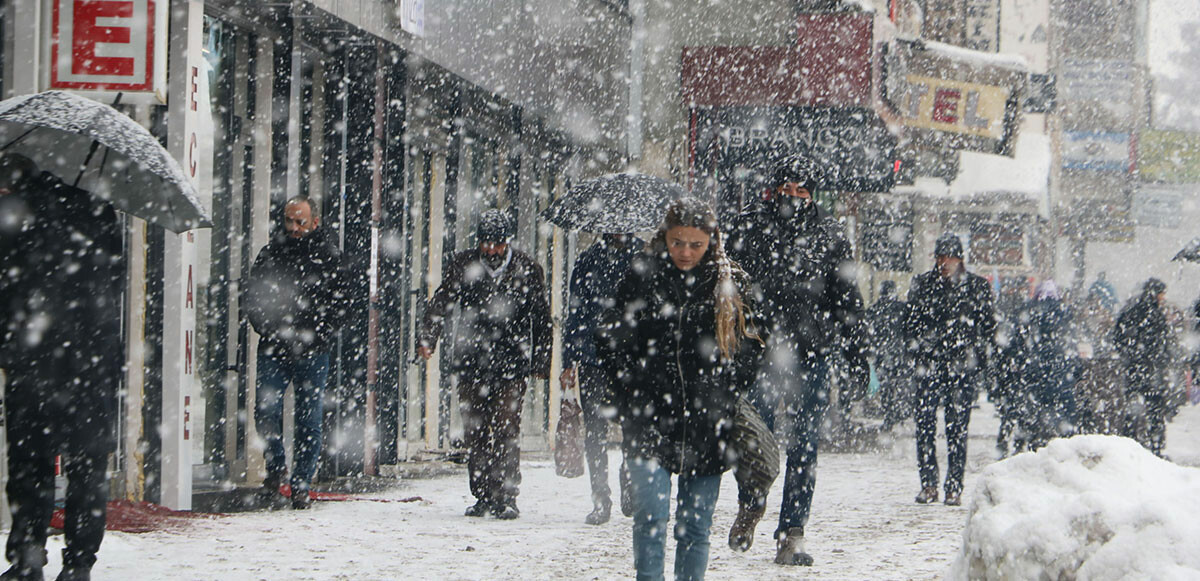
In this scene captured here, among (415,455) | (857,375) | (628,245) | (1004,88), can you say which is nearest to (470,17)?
(415,455)

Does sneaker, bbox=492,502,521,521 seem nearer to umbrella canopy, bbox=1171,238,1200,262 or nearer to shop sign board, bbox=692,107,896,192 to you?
shop sign board, bbox=692,107,896,192

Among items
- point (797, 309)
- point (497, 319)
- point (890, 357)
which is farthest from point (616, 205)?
point (890, 357)

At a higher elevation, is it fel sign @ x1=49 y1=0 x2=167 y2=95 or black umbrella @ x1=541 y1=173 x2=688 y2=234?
fel sign @ x1=49 y1=0 x2=167 y2=95

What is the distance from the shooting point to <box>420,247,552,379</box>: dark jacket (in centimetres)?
872

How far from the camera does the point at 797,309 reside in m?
7.05

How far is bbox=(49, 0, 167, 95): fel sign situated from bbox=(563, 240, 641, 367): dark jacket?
7.73 ft

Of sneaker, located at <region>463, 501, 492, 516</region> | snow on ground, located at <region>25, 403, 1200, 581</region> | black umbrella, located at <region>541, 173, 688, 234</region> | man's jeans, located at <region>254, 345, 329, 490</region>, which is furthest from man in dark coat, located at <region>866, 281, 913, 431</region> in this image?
man's jeans, located at <region>254, 345, 329, 490</region>

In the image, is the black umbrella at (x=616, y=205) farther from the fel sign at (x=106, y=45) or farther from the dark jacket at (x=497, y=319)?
the fel sign at (x=106, y=45)

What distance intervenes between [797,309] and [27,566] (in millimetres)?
3296

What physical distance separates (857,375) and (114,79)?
3753 millimetres

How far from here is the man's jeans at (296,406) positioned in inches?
349

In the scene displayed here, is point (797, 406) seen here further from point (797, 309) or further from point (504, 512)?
point (504, 512)

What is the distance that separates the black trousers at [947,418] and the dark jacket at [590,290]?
2553mm

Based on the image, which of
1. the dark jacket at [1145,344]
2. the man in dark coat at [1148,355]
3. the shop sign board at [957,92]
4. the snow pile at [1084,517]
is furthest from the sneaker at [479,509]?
the shop sign board at [957,92]
